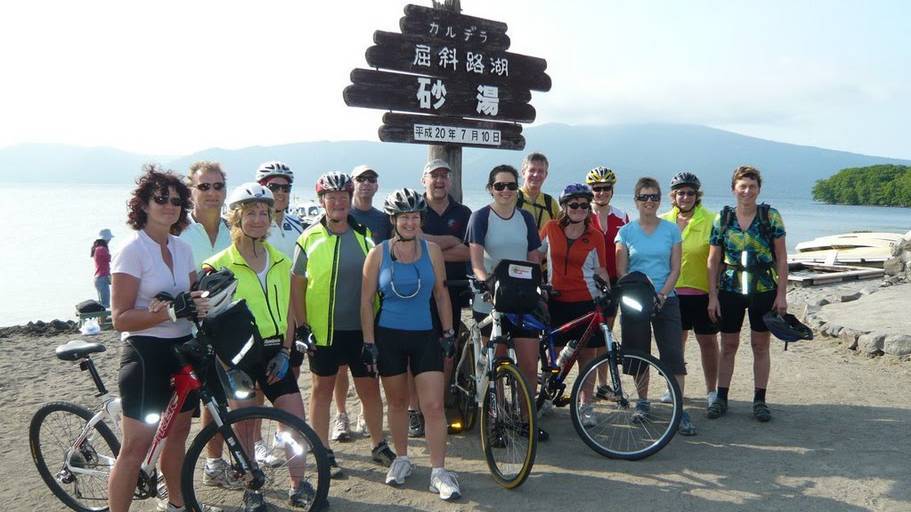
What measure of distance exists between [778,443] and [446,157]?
4.65 metres

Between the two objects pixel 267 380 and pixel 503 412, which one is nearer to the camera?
pixel 267 380

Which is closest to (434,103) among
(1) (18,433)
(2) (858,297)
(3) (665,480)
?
(3) (665,480)

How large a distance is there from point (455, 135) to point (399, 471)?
429 centimetres

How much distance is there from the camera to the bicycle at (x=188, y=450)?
3793 mm

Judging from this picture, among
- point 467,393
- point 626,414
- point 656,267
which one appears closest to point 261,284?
point 467,393

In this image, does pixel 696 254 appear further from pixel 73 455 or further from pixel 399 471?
pixel 73 455

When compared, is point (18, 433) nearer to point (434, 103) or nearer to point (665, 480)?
point (434, 103)

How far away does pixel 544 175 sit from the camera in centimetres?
659

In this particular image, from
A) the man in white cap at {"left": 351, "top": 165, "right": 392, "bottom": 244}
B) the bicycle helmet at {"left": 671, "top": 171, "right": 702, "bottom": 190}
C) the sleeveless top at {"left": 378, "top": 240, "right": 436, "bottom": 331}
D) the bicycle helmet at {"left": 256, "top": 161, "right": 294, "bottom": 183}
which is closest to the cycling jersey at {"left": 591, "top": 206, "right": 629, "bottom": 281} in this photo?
the bicycle helmet at {"left": 671, "top": 171, "right": 702, "bottom": 190}

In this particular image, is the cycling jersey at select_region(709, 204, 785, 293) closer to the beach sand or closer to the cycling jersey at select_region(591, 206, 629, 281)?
the cycling jersey at select_region(591, 206, 629, 281)

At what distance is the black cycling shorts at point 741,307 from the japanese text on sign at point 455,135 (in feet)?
11.0

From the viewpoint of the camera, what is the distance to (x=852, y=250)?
22266 millimetres

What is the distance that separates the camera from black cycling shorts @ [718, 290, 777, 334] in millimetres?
6137

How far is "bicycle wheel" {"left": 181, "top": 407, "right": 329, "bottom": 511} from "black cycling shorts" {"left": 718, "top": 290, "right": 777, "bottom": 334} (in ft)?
13.6
